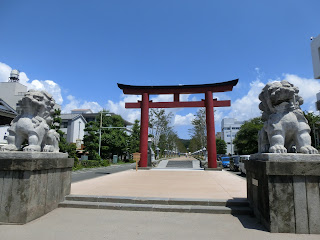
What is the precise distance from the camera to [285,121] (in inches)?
141

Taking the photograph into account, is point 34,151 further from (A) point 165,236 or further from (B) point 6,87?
(B) point 6,87

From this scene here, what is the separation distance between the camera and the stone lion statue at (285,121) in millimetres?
3488

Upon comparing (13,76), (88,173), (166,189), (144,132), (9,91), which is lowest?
(88,173)

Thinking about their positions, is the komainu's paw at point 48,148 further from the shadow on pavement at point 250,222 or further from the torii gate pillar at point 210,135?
the torii gate pillar at point 210,135

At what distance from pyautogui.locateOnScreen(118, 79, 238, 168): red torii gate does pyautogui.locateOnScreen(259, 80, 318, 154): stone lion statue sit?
1161cm

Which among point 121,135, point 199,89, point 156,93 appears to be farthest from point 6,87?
point 199,89

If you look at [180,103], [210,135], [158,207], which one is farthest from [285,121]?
[180,103]

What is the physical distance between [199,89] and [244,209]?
12788mm

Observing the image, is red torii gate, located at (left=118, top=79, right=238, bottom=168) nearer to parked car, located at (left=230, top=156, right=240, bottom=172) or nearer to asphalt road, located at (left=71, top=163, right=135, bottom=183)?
asphalt road, located at (left=71, top=163, right=135, bottom=183)

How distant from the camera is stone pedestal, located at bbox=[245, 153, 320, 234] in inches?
117

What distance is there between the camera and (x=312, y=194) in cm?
302

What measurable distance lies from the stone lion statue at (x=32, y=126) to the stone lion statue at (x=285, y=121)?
4466mm

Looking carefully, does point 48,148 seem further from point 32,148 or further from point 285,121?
point 285,121

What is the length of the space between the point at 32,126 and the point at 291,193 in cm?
484
